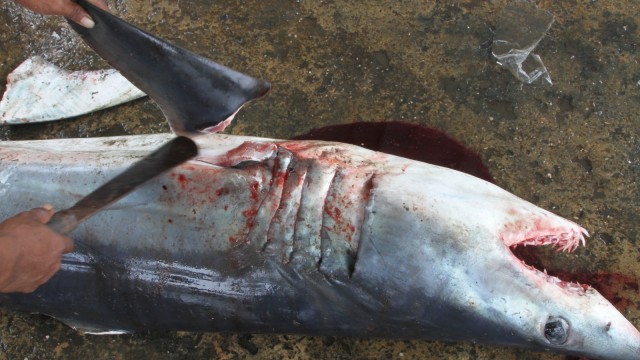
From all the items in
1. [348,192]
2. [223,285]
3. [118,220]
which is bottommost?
[223,285]

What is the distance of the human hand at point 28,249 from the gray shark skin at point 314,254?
0.48 m

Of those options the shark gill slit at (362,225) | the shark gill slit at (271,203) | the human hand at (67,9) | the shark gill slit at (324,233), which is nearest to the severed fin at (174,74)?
the human hand at (67,9)

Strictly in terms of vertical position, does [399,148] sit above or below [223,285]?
above

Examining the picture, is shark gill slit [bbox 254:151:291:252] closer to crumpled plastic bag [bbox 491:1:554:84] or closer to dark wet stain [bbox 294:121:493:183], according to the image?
dark wet stain [bbox 294:121:493:183]

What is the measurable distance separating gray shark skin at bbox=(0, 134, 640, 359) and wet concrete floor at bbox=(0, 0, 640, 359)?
2.21 feet

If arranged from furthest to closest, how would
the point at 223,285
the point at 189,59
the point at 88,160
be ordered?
the point at 88,160 → the point at 223,285 → the point at 189,59

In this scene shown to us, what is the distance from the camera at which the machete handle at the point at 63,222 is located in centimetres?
243

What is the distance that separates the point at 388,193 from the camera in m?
2.81

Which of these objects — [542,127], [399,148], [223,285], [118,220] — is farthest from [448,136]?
[118,220]

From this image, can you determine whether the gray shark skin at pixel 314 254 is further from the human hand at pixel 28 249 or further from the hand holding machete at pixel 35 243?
the human hand at pixel 28 249

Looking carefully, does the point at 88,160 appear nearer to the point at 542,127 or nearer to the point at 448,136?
the point at 448,136

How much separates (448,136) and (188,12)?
6.68ft

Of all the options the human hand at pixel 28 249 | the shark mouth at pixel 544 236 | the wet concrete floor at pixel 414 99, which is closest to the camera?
the human hand at pixel 28 249

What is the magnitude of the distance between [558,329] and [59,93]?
131 inches
